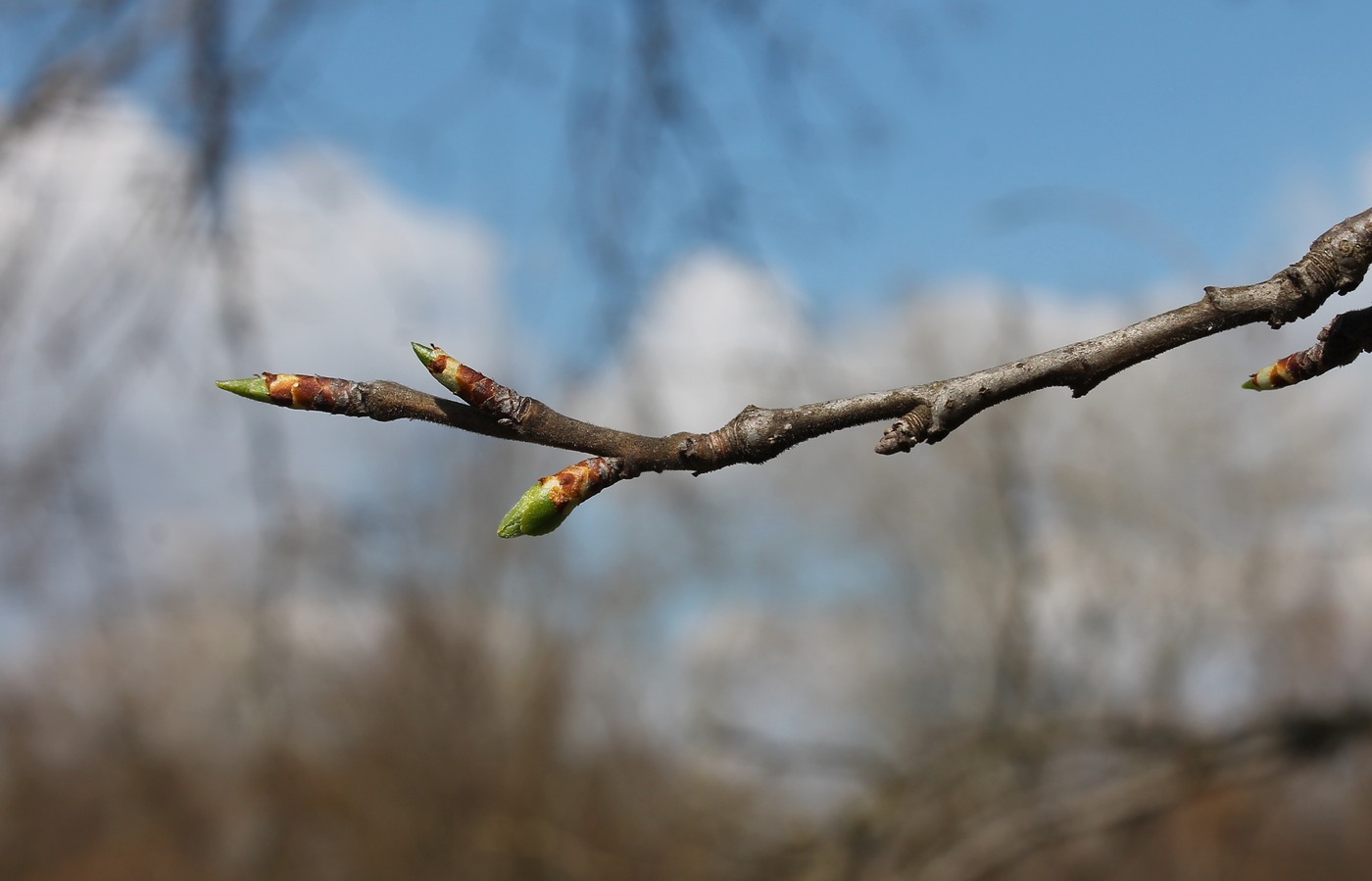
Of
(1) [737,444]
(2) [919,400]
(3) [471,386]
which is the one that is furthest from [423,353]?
(2) [919,400]

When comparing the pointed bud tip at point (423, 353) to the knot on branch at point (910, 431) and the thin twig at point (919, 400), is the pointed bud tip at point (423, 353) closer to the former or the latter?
the thin twig at point (919, 400)

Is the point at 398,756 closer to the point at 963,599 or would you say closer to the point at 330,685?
the point at 330,685

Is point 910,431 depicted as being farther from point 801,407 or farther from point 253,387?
point 253,387

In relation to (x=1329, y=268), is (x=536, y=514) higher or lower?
lower

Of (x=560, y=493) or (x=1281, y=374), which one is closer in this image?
(x=560, y=493)

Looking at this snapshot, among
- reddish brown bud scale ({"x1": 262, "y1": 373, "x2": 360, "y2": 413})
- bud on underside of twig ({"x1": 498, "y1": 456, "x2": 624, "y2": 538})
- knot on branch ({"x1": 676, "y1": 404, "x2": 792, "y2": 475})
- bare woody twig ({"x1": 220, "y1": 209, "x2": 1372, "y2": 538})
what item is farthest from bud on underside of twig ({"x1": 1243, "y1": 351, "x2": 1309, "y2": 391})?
reddish brown bud scale ({"x1": 262, "y1": 373, "x2": 360, "y2": 413})

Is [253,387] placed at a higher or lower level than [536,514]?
higher

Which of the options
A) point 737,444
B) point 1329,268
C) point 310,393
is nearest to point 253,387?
point 310,393

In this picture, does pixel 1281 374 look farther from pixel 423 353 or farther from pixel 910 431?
pixel 423 353
